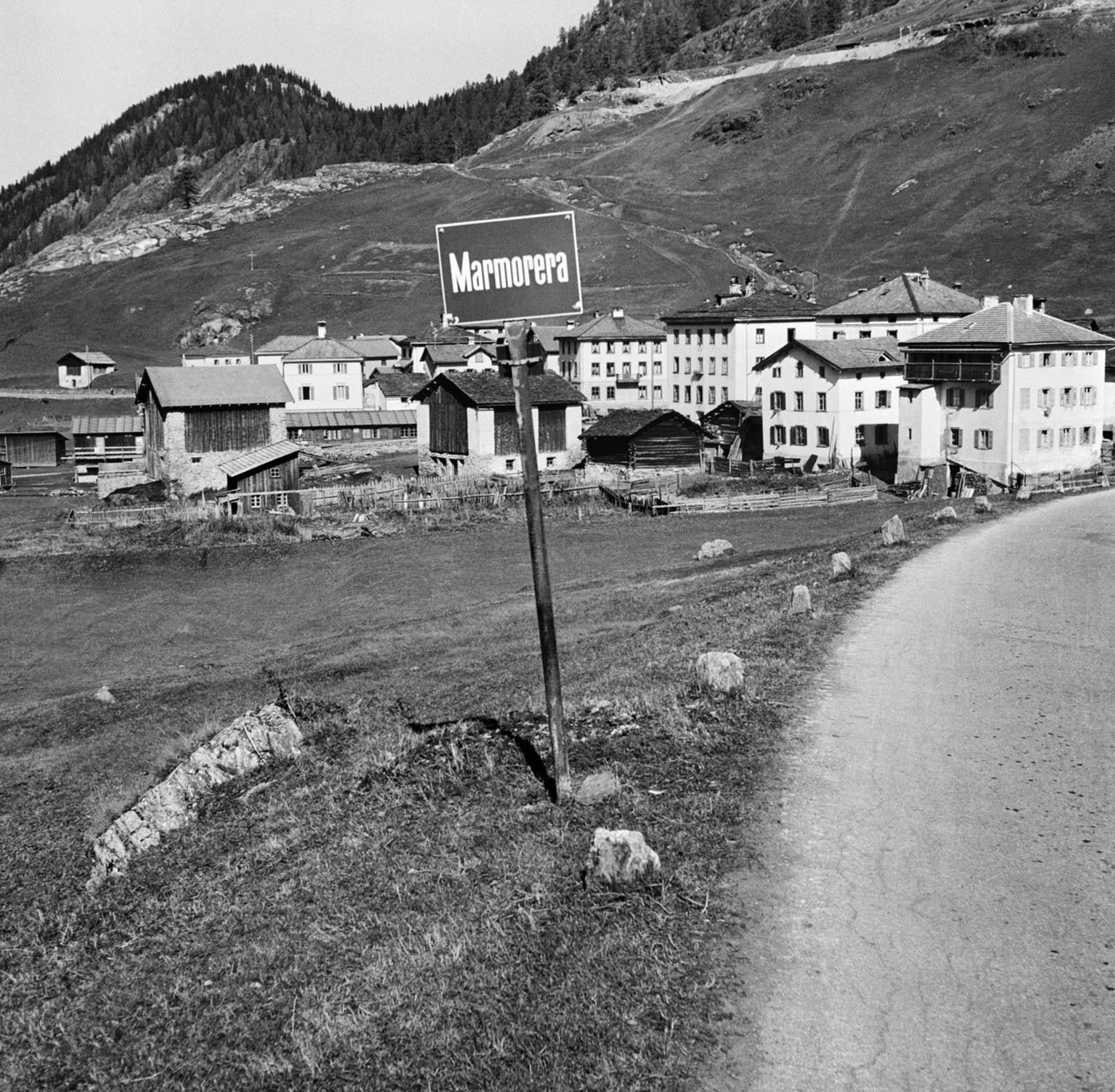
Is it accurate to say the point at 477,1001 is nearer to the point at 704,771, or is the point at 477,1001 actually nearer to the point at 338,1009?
the point at 338,1009

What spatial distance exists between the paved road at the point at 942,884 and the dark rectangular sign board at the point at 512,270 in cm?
568

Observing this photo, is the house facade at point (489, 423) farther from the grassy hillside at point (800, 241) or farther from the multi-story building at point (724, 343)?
the grassy hillside at point (800, 241)

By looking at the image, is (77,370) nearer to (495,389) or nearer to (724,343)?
(724,343)

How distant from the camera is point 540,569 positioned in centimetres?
1262

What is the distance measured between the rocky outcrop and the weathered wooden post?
530 cm

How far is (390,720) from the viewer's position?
60.1 feet

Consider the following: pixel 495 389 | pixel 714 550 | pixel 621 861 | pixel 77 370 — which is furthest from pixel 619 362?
pixel 621 861

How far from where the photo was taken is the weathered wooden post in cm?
1251

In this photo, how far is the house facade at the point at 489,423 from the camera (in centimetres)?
6944

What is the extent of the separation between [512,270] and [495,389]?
192 feet

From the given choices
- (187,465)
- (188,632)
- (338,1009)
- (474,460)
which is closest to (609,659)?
(338,1009)

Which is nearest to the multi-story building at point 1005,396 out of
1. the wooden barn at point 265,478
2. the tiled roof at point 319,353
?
the wooden barn at point 265,478

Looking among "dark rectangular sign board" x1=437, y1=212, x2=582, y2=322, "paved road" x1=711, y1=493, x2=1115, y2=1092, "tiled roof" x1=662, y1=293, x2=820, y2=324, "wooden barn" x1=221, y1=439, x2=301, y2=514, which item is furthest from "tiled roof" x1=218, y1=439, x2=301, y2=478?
"dark rectangular sign board" x1=437, y1=212, x2=582, y2=322

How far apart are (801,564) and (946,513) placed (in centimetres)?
840
